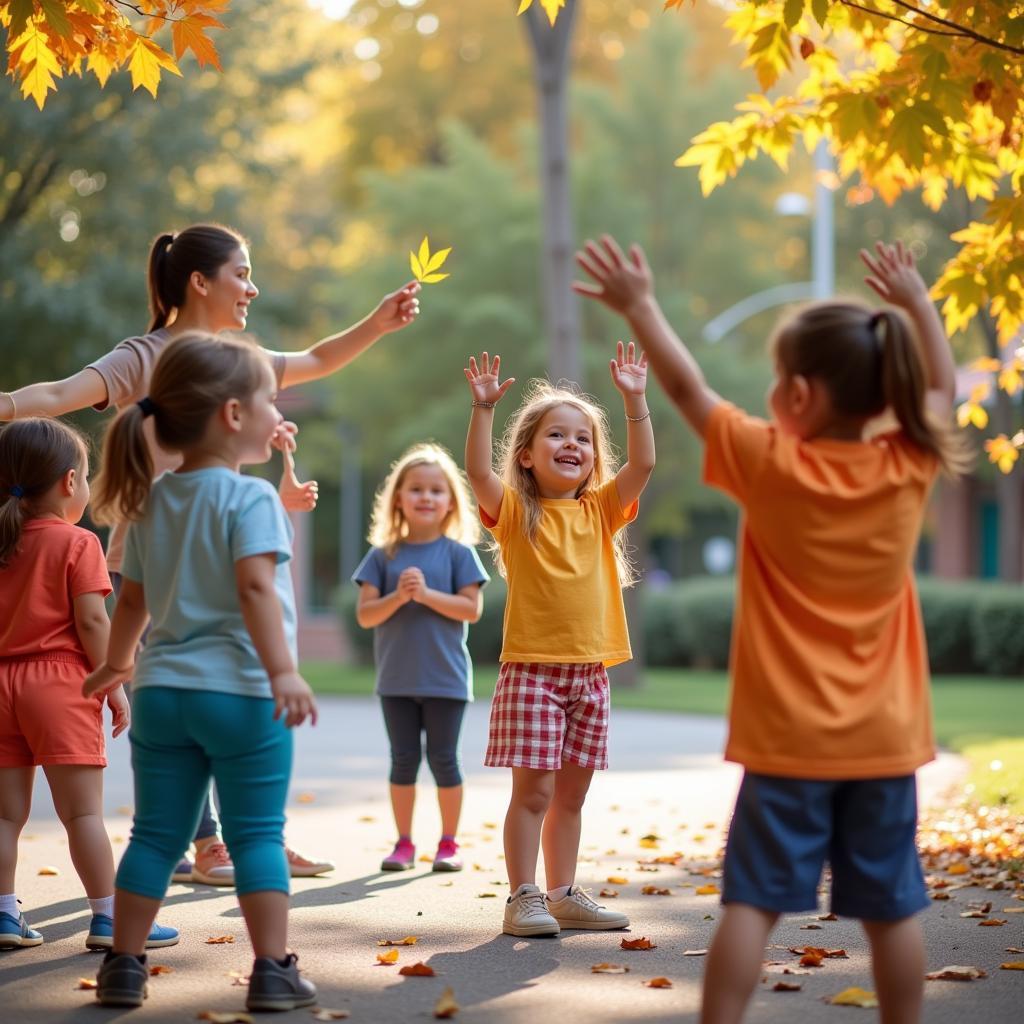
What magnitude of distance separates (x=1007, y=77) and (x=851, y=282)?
31899 millimetres

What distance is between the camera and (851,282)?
122 ft

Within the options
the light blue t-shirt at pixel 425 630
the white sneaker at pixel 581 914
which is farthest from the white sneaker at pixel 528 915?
the light blue t-shirt at pixel 425 630

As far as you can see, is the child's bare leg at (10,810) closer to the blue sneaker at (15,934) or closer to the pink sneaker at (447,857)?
the blue sneaker at (15,934)

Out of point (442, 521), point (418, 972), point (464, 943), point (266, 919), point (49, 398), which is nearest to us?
point (266, 919)

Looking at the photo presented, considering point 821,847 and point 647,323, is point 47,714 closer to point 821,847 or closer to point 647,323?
point 647,323

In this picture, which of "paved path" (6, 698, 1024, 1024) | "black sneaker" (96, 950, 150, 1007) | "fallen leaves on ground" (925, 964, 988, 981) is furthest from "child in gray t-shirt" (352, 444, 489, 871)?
"black sneaker" (96, 950, 150, 1007)

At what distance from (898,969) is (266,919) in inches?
61.9

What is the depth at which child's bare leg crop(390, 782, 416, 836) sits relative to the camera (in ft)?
23.2

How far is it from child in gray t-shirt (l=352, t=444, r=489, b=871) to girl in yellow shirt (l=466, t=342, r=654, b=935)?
5.08 feet

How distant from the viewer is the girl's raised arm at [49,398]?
5.02 metres

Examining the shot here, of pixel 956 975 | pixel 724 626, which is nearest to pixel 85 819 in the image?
pixel 956 975

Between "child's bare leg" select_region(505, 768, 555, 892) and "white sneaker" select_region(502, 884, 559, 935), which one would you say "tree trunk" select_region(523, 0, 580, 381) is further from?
"white sneaker" select_region(502, 884, 559, 935)

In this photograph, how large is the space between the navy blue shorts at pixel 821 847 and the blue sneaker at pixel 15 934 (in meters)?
2.54

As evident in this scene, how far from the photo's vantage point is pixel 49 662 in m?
5.01
